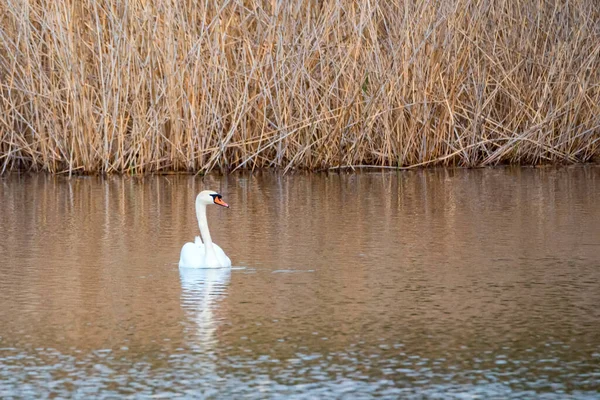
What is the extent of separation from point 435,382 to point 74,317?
6.49 feet

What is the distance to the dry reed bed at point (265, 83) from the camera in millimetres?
12953

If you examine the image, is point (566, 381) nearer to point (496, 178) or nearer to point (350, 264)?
point (350, 264)

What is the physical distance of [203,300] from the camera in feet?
21.1

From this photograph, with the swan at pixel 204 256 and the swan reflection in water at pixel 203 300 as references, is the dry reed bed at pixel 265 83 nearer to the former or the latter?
the swan at pixel 204 256

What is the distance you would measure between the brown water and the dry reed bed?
1877 mm

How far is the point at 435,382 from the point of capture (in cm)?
466

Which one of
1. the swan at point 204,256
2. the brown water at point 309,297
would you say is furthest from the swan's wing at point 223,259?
the brown water at point 309,297

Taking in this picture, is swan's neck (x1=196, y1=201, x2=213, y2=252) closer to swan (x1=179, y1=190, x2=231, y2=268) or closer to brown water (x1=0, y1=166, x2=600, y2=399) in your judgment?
swan (x1=179, y1=190, x2=231, y2=268)

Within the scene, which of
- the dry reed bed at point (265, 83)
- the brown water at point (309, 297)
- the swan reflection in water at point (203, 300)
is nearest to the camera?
the brown water at point (309, 297)

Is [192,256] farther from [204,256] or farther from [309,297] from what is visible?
[309,297]

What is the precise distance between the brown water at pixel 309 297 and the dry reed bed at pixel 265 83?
1.88m

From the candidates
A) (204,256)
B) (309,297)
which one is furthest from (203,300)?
(204,256)

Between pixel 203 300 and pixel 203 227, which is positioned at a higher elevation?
pixel 203 227

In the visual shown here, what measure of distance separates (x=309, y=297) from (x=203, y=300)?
0.51 metres
